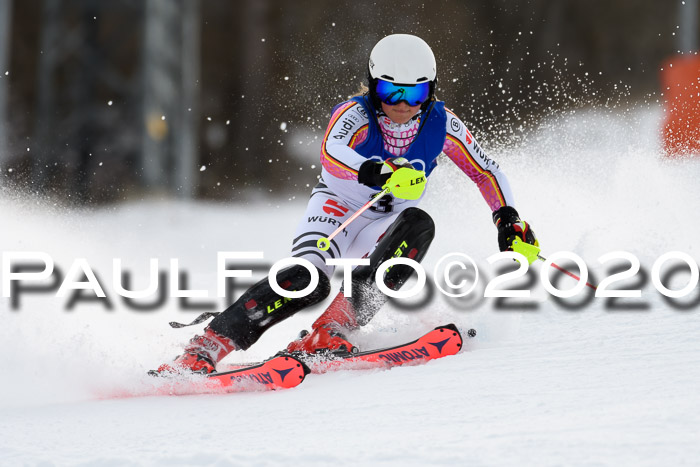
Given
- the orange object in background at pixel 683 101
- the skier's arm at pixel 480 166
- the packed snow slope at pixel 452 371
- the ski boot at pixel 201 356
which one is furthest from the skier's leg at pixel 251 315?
the orange object in background at pixel 683 101

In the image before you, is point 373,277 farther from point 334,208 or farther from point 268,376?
point 268,376

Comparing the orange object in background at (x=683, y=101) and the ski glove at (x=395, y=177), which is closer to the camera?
the ski glove at (x=395, y=177)

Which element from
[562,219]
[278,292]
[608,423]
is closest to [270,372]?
[278,292]

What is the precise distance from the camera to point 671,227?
434 centimetres

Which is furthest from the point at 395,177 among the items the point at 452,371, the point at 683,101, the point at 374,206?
the point at 683,101

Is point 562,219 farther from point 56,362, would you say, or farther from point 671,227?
point 56,362

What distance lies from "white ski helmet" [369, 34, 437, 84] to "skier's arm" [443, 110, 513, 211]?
0.32 m

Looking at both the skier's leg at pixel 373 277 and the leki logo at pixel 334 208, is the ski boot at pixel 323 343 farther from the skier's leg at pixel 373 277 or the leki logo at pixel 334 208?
the leki logo at pixel 334 208

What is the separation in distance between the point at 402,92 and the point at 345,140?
0.95ft

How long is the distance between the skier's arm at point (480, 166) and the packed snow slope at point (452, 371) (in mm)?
431

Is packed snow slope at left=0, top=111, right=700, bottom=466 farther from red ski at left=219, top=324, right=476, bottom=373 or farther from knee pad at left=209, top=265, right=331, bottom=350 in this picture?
knee pad at left=209, top=265, right=331, bottom=350

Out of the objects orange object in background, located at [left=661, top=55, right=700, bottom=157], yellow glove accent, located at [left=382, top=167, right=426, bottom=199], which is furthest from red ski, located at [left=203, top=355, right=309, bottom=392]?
orange object in background, located at [left=661, top=55, right=700, bottom=157]

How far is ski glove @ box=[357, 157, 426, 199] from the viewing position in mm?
2945

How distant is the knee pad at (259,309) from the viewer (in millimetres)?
3131
